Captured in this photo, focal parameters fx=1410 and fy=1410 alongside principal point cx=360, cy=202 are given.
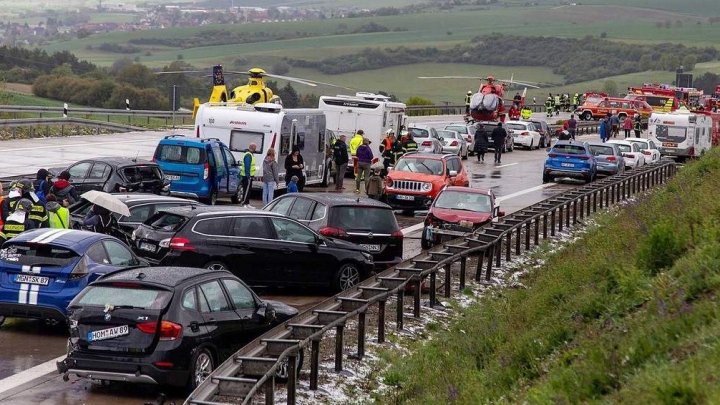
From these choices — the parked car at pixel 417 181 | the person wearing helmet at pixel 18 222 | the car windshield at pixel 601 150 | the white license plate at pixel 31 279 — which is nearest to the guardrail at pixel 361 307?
the parked car at pixel 417 181

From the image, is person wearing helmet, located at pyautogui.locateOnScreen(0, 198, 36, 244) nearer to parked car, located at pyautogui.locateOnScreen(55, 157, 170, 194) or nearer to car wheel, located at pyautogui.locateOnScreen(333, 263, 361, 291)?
car wheel, located at pyautogui.locateOnScreen(333, 263, 361, 291)

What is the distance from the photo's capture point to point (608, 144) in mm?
48344

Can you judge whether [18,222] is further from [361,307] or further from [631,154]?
[631,154]

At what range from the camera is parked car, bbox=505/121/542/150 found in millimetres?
61812

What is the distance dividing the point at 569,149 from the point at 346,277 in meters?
24.3

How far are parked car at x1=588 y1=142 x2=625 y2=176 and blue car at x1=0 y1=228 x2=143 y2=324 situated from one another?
103 ft

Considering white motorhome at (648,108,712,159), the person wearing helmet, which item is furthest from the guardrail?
white motorhome at (648,108,712,159)

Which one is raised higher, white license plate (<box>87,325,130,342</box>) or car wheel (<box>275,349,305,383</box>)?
white license plate (<box>87,325,130,342</box>)

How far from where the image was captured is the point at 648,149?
53594 millimetres

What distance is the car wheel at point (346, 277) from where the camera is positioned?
22109mm

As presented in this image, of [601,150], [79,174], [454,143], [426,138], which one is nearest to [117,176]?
[79,174]

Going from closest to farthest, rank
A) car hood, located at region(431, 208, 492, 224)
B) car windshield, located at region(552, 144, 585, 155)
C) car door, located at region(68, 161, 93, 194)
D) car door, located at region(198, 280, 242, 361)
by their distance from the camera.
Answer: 1. car door, located at region(198, 280, 242, 361)
2. car hood, located at region(431, 208, 492, 224)
3. car door, located at region(68, 161, 93, 194)
4. car windshield, located at region(552, 144, 585, 155)

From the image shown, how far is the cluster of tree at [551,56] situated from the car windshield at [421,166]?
11904 centimetres

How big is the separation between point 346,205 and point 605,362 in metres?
12.7
